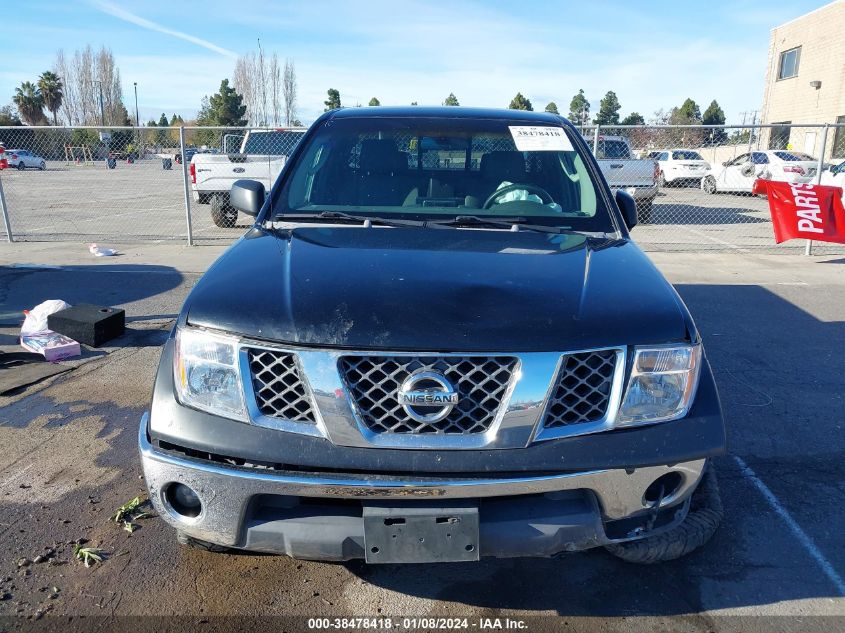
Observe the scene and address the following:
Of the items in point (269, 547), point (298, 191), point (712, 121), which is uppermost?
point (712, 121)

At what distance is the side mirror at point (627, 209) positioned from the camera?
11.3ft

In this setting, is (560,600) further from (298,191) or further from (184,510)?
(298,191)

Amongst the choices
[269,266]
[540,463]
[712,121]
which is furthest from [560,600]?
[712,121]

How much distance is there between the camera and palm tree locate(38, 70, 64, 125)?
7425 cm

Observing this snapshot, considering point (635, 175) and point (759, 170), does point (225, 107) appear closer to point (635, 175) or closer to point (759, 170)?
point (759, 170)

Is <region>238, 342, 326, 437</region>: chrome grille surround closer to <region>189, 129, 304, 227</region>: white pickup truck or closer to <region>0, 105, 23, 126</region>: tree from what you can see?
<region>189, 129, 304, 227</region>: white pickup truck

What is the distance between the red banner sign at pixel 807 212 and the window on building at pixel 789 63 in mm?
30969

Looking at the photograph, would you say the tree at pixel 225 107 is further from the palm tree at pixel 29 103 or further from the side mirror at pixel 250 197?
the side mirror at pixel 250 197

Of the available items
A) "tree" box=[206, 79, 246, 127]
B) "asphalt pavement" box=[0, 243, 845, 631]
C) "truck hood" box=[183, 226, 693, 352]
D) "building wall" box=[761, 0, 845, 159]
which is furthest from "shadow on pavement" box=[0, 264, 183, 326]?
"tree" box=[206, 79, 246, 127]

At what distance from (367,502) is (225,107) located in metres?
59.9

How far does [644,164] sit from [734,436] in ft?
36.5

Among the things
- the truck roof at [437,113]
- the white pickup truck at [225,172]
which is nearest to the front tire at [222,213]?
the white pickup truck at [225,172]

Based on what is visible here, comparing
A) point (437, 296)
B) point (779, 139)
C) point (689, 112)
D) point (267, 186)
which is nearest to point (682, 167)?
point (779, 139)

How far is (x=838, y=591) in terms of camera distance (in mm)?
2514
